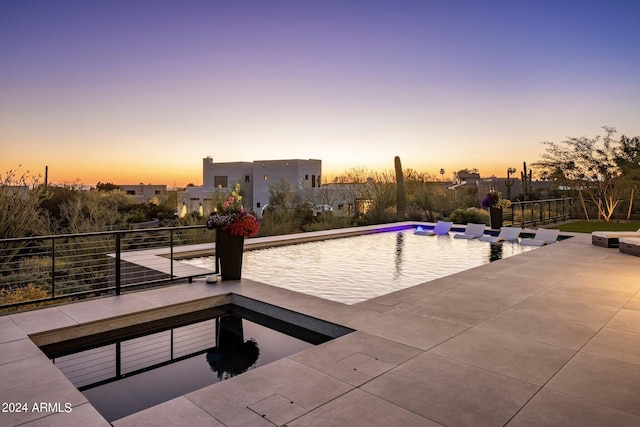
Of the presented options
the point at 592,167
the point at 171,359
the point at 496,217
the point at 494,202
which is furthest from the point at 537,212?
the point at 171,359

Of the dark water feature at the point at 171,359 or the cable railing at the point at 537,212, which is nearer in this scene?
the dark water feature at the point at 171,359

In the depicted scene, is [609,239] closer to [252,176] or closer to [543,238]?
[543,238]

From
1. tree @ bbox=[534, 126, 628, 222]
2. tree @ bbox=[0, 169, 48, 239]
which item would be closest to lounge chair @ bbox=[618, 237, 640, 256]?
tree @ bbox=[534, 126, 628, 222]

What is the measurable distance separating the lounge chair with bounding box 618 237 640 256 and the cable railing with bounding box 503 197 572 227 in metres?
5.18

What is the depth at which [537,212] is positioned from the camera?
16.6m

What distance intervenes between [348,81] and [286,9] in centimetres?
477

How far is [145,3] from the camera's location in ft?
33.3

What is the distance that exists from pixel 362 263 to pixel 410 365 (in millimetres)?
5232

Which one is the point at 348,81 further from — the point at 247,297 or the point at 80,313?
the point at 80,313

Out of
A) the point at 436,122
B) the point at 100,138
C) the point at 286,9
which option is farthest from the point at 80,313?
the point at 436,122

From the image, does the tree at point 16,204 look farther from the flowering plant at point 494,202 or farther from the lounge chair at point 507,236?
the flowering plant at point 494,202

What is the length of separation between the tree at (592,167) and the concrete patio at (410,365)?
14.8 m

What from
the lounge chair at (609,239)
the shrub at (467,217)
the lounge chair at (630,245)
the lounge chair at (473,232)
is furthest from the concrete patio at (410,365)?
the shrub at (467,217)

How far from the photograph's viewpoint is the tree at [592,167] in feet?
58.4
